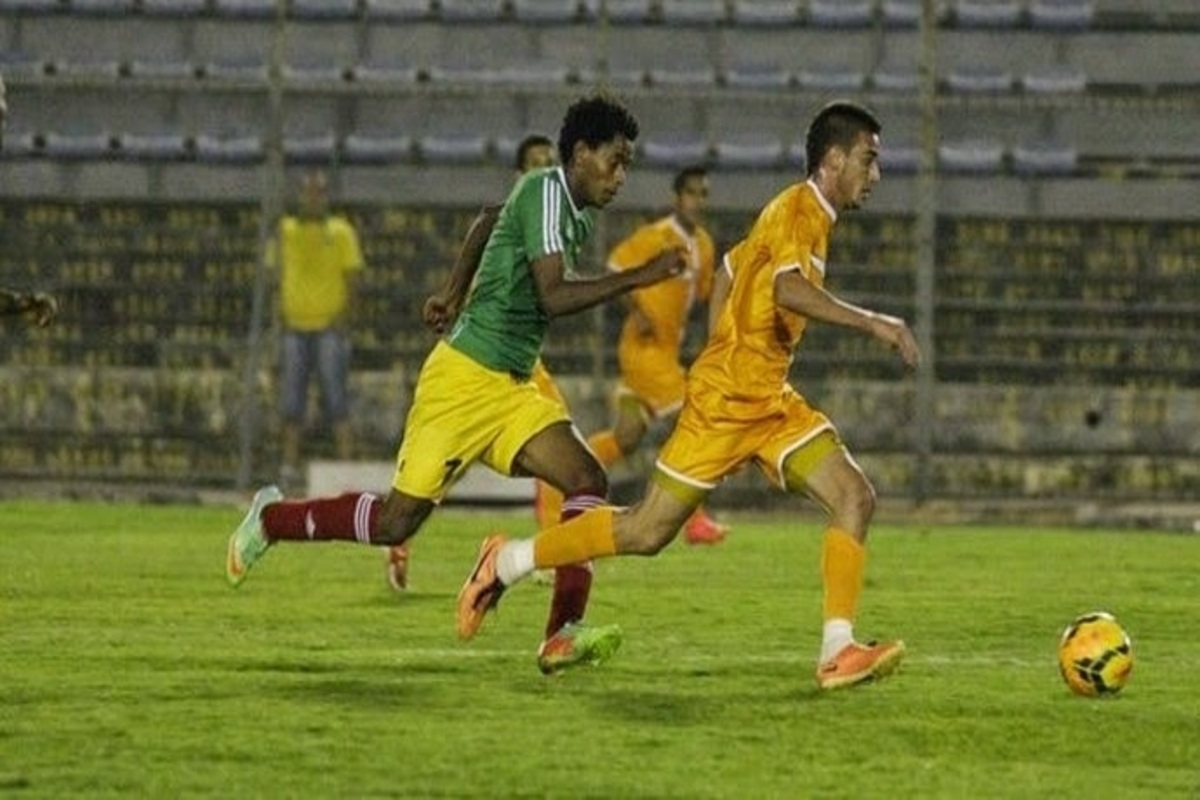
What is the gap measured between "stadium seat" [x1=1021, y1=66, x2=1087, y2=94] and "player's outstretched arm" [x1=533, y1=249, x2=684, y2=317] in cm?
1453

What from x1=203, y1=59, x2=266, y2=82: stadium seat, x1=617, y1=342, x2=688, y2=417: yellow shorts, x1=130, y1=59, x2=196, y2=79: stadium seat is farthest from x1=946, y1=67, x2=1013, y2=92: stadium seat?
x1=617, y1=342, x2=688, y2=417: yellow shorts

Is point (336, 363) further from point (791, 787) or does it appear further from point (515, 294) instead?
point (791, 787)

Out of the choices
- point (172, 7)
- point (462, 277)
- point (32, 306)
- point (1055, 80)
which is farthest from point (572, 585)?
point (172, 7)

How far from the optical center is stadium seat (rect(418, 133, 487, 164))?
83.7ft

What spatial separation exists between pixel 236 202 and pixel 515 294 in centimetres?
1352

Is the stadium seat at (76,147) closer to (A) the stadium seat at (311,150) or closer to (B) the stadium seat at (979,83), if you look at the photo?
(A) the stadium seat at (311,150)

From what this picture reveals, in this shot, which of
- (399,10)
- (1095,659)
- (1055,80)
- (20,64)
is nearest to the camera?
(1095,659)

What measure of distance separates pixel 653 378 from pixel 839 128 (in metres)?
8.77

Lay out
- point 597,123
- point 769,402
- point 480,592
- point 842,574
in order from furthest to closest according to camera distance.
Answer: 1. point 480,592
2. point 597,123
3. point 769,402
4. point 842,574

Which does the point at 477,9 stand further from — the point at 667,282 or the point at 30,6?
the point at 667,282

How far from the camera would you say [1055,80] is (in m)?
25.2

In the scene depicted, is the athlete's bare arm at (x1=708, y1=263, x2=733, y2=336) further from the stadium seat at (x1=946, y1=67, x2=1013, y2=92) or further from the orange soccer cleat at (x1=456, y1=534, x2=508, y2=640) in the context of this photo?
the stadium seat at (x1=946, y1=67, x2=1013, y2=92)

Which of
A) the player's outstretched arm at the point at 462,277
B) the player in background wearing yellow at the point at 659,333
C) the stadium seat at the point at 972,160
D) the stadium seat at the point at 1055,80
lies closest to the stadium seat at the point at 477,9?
the stadium seat at the point at 972,160

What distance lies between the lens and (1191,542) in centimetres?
2042
